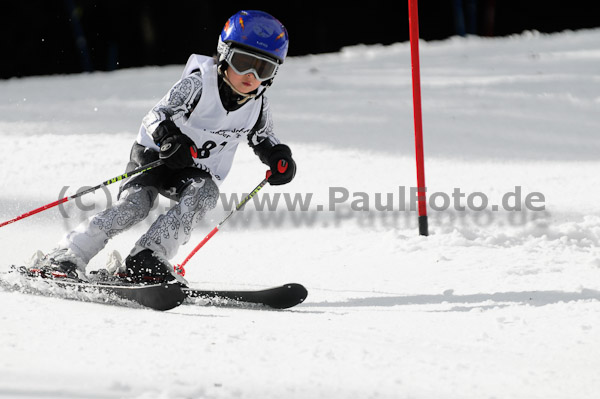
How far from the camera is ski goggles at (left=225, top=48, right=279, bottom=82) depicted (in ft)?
11.2

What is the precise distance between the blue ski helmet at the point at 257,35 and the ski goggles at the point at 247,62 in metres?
0.02

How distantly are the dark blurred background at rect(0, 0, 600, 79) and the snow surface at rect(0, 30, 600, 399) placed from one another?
3288mm

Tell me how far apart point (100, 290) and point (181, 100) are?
0.88m

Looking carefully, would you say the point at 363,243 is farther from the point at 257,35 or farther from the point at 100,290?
the point at 100,290

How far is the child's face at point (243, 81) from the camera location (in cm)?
345

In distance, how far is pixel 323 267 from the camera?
160 inches

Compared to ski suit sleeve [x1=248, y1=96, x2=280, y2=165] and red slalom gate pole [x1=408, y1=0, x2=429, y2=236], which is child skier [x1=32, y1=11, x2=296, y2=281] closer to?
ski suit sleeve [x1=248, y1=96, x2=280, y2=165]

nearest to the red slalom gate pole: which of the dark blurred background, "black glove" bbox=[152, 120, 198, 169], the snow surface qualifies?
the snow surface

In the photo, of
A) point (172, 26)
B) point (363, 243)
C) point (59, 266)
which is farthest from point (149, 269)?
point (172, 26)

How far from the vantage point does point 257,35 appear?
11.2 feet

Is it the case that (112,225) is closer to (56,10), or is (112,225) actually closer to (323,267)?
(323,267)

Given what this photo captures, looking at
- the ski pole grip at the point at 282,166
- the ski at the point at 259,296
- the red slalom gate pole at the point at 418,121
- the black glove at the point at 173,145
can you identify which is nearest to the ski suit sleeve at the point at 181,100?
the black glove at the point at 173,145

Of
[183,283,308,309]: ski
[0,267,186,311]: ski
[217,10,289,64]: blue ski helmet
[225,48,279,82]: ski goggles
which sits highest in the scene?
[217,10,289,64]: blue ski helmet

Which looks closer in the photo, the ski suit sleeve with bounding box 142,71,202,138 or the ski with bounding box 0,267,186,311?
the ski with bounding box 0,267,186,311
